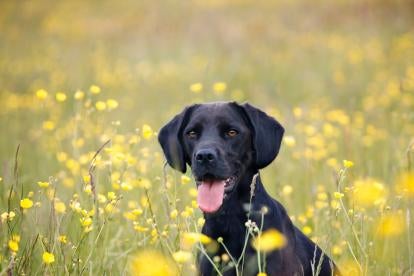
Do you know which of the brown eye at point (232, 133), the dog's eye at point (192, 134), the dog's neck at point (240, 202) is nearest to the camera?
the dog's neck at point (240, 202)

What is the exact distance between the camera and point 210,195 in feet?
13.2

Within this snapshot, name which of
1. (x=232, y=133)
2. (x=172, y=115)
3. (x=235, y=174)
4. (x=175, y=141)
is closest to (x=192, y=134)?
(x=175, y=141)

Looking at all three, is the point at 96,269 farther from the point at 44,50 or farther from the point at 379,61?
the point at 44,50

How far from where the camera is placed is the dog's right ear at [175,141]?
14.3ft

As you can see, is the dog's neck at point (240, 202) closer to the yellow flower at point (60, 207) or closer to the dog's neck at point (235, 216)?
the dog's neck at point (235, 216)

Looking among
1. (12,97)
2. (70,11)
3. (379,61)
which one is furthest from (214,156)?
(70,11)

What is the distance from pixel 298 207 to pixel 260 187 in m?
2.14

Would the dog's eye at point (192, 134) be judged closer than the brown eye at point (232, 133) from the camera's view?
No

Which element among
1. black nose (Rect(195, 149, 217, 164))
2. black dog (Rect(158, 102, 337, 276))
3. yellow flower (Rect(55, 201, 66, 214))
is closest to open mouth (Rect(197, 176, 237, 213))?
black dog (Rect(158, 102, 337, 276))

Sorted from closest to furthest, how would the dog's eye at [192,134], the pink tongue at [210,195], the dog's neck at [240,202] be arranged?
the pink tongue at [210,195]
the dog's neck at [240,202]
the dog's eye at [192,134]

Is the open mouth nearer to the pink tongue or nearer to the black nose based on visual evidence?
the pink tongue

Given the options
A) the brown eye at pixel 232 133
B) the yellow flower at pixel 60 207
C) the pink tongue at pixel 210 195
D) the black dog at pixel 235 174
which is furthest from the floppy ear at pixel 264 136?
the yellow flower at pixel 60 207

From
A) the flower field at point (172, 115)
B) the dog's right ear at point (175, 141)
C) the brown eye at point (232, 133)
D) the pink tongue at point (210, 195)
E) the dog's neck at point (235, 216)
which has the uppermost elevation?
the brown eye at point (232, 133)

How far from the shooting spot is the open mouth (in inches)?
156
